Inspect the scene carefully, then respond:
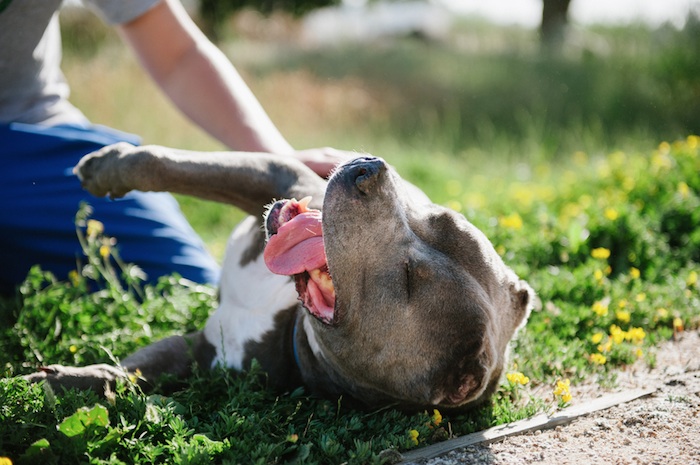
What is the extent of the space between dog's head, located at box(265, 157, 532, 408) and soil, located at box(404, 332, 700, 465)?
0.24 meters

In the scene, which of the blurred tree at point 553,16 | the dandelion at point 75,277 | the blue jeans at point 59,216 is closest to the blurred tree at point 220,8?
the blurred tree at point 553,16

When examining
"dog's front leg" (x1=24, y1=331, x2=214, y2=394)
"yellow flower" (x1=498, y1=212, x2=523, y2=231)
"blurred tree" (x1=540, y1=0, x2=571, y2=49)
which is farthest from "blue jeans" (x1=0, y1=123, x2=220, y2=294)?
"blurred tree" (x1=540, y1=0, x2=571, y2=49)

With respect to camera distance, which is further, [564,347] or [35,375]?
[564,347]

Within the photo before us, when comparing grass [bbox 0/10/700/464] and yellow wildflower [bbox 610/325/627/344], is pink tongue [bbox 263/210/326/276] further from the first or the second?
yellow wildflower [bbox 610/325/627/344]

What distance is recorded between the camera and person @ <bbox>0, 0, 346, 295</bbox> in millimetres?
4152

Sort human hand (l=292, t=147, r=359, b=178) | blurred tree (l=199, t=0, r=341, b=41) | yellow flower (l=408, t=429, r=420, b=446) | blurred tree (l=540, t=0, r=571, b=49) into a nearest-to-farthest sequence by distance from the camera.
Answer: yellow flower (l=408, t=429, r=420, b=446), human hand (l=292, t=147, r=359, b=178), blurred tree (l=540, t=0, r=571, b=49), blurred tree (l=199, t=0, r=341, b=41)

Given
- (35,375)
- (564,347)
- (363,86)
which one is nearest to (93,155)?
(35,375)

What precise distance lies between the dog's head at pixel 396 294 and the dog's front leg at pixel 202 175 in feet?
2.20

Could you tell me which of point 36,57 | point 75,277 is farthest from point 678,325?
point 36,57

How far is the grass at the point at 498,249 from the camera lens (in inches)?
108

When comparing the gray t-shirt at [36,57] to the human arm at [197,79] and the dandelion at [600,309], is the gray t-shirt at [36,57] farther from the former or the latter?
the dandelion at [600,309]

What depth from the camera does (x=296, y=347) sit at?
3266 mm

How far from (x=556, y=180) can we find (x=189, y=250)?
3.60 meters

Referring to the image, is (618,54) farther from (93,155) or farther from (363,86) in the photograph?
(93,155)
